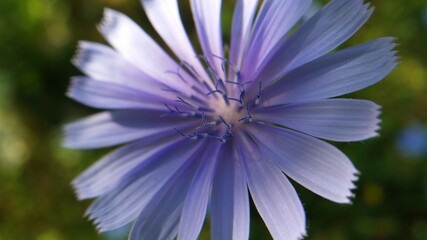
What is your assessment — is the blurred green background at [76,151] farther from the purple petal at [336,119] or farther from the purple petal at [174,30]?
the purple petal at [336,119]

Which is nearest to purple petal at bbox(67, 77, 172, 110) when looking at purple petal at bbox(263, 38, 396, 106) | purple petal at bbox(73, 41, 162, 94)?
purple petal at bbox(73, 41, 162, 94)

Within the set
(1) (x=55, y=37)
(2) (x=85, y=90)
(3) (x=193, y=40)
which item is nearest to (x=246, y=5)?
(2) (x=85, y=90)

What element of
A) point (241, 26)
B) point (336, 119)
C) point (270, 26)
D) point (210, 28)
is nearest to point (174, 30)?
point (210, 28)

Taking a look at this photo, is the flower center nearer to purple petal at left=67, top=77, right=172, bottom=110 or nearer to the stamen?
the stamen

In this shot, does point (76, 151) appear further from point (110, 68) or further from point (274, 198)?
point (274, 198)

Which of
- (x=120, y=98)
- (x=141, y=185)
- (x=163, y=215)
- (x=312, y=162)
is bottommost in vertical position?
(x=163, y=215)

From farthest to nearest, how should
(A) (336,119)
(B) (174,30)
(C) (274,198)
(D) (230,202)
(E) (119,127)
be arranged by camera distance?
1. (E) (119,127)
2. (B) (174,30)
3. (D) (230,202)
4. (C) (274,198)
5. (A) (336,119)
